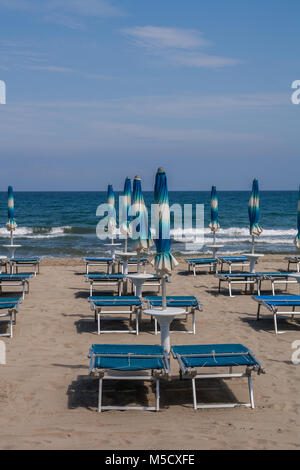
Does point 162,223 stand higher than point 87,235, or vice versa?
point 162,223

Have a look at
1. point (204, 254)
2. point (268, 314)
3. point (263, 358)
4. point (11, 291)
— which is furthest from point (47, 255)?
point (263, 358)

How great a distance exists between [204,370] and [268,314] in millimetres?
3882

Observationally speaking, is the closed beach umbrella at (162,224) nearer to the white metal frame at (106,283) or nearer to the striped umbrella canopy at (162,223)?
the striped umbrella canopy at (162,223)

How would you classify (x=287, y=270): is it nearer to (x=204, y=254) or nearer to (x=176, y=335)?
(x=204, y=254)

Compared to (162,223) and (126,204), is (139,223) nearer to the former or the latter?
(162,223)

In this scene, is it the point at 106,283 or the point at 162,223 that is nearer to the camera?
the point at 162,223

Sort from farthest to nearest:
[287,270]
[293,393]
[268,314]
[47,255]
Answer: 1. [47,255]
2. [287,270]
3. [268,314]
4. [293,393]

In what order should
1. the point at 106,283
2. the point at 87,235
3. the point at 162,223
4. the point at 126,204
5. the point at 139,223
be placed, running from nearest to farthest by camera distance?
1. the point at 162,223
2. the point at 139,223
3. the point at 106,283
4. the point at 126,204
5. the point at 87,235

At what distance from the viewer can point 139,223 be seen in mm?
9250

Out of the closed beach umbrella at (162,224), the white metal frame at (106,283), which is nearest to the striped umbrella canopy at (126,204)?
the white metal frame at (106,283)

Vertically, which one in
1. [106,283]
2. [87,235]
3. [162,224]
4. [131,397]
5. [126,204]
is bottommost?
[131,397]

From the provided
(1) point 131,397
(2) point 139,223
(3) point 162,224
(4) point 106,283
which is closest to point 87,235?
(4) point 106,283

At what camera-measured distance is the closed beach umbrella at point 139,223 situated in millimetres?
9148

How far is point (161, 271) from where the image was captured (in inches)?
266
